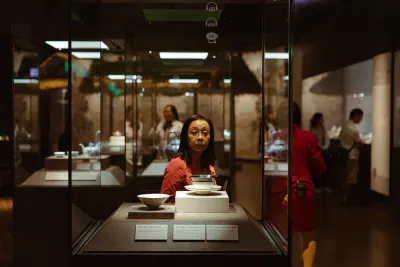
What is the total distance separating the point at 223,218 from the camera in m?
2.45

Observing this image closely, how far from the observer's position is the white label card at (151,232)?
222 centimetres

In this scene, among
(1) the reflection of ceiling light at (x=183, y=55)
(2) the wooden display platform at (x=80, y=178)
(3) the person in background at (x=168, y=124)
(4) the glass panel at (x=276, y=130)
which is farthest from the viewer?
(3) the person in background at (x=168, y=124)

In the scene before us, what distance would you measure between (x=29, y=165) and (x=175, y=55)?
139 inches

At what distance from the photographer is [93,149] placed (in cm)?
475

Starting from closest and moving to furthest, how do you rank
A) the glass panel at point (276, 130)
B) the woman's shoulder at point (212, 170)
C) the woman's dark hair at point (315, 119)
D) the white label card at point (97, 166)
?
1. the glass panel at point (276, 130)
2. the woman's shoulder at point (212, 170)
3. the white label card at point (97, 166)
4. the woman's dark hair at point (315, 119)

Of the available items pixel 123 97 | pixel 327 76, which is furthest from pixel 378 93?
pixel 123 97

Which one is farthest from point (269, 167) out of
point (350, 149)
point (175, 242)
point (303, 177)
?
point (350, 149)

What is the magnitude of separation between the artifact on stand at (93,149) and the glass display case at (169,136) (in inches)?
0.4

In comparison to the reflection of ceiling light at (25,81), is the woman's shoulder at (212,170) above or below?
below

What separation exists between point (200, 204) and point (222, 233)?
0.33 meters

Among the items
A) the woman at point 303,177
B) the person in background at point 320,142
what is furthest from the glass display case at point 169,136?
the person in background at point 320,142

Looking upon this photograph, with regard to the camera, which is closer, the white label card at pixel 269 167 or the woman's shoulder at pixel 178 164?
the woman's shoulder at pixel 178 164

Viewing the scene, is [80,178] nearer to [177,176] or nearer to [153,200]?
[177,176]

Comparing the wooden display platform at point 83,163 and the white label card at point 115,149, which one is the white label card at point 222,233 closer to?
the wooden display platform at point 83,163
